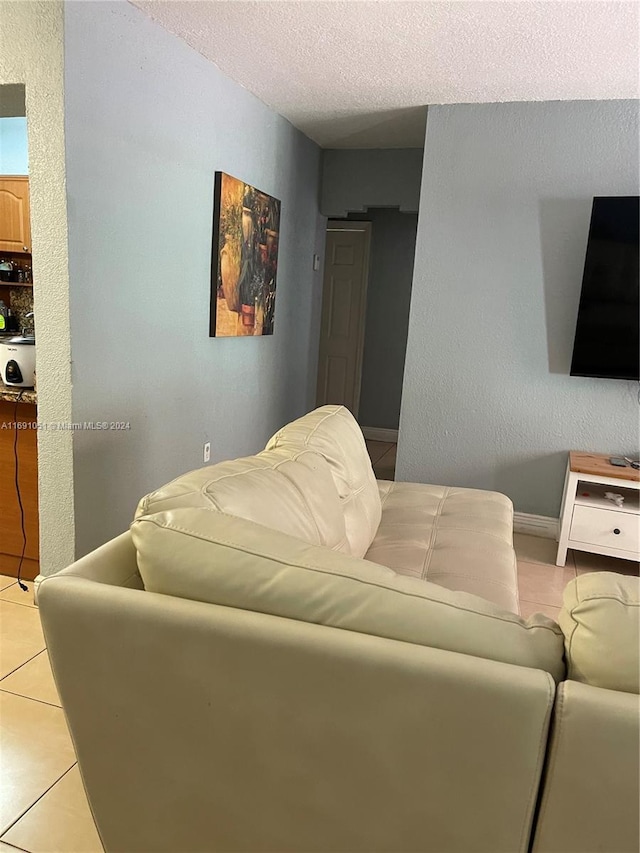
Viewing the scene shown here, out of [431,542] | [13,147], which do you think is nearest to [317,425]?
[431,542]

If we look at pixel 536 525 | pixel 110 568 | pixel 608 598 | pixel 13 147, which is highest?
pixel 13 147

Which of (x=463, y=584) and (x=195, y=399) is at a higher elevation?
(x=195, y=399)

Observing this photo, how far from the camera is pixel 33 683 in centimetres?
203

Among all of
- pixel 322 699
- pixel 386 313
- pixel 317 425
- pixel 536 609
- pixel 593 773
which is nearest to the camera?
pixel 593 773

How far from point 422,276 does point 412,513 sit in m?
1.73

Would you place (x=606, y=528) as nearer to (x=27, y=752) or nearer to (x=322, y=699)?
(x=322, y=699)

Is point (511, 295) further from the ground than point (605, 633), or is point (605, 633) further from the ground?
point (511, 295)

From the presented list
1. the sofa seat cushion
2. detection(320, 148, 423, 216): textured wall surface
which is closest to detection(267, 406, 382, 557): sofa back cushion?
the sofa seat cushion

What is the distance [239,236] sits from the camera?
338 cm

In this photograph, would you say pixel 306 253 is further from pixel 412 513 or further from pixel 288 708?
pixel 288 708

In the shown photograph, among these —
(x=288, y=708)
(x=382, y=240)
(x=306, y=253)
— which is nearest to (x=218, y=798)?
(x=288, y=708)

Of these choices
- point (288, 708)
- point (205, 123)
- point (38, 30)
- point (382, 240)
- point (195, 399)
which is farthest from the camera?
point (382, 240)

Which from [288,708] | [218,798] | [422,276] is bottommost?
Answer: [218,798]

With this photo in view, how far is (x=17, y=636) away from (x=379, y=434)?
13.4ft
